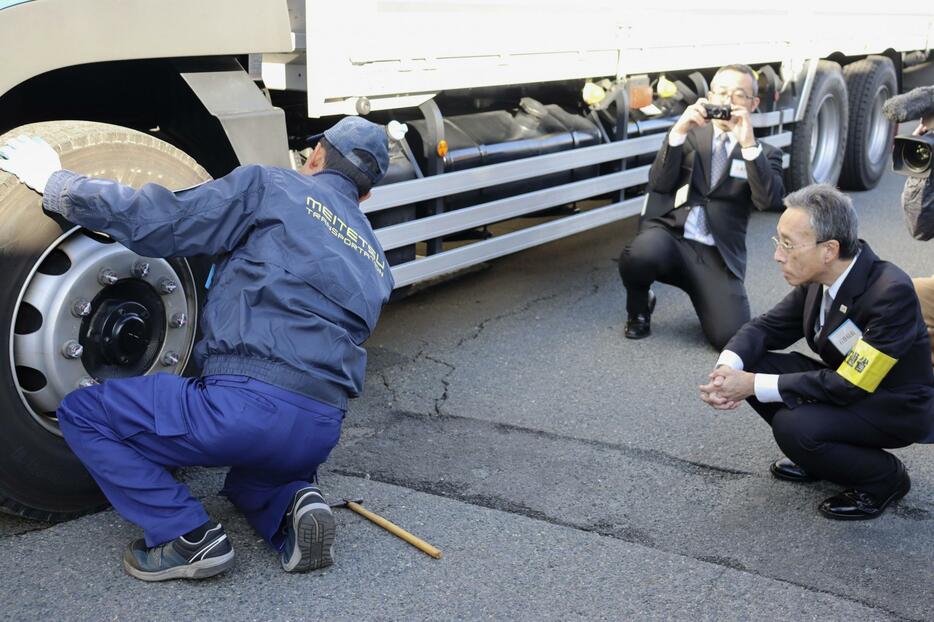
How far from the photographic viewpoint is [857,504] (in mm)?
3240

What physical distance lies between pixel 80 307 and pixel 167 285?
299 mm

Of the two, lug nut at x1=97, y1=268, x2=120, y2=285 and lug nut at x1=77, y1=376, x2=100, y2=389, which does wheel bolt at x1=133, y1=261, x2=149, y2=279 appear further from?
lug nut at x1=77, y1=376, x2=100, y2=389

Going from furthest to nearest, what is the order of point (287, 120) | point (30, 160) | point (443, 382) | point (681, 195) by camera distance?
point (681, 195) < point (443, 382) < point (287, 120) < point (30, 160)

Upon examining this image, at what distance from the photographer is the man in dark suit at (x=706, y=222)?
4871 mm

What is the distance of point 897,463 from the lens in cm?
327

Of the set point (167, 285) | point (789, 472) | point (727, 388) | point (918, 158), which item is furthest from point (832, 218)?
point (167, 285)

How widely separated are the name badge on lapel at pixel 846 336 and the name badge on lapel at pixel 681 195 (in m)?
1.86

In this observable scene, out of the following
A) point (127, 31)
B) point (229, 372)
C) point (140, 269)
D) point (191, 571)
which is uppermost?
point (127, 31)

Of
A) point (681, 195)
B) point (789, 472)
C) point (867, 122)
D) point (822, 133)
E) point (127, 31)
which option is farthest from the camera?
point (867, 122)

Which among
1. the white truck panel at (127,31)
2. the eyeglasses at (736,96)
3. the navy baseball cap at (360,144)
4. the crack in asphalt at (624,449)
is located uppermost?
the white truck panel at (127,31)

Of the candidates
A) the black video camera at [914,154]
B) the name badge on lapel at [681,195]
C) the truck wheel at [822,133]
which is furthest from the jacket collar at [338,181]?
the truck wheel at [822,133]

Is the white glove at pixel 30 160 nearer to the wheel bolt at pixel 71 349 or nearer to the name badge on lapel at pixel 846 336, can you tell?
the wheel bolt at pixel 71 349

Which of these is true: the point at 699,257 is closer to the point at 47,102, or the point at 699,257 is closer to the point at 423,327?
the point at 423,327

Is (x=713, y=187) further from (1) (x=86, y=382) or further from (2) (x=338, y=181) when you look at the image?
(1) (x=86, y=382)
